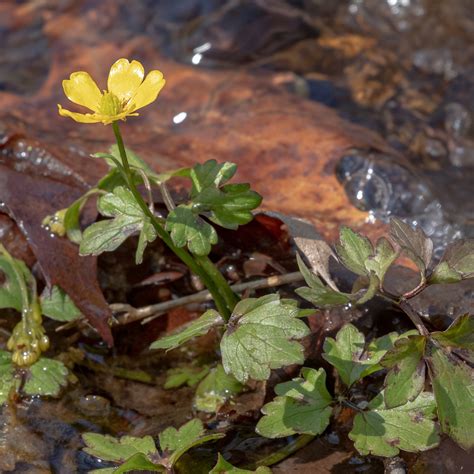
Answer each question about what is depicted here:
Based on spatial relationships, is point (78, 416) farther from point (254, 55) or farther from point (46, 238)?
point (254, 55)

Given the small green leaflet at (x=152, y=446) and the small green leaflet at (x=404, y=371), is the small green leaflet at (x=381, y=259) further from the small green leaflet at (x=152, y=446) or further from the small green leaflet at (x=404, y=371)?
the small green leaflet at (x=152, y=446)

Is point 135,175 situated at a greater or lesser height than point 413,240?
greater

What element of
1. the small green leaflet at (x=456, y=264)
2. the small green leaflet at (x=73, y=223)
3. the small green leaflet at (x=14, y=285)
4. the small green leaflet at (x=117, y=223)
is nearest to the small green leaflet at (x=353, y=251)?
the small green leaflet at (x=456, y=264)

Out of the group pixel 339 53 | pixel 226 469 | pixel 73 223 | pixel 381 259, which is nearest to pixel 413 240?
pixel 381 259

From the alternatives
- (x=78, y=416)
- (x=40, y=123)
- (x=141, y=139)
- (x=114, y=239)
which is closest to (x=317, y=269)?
(x=114, y=239)

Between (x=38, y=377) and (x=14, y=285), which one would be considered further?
(x=14, y=285)

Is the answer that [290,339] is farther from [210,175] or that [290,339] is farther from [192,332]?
[210,175]
